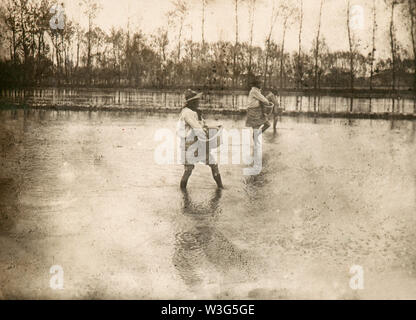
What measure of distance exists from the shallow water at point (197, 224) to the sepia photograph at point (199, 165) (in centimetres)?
2

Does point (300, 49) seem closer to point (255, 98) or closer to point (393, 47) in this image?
point (393, 47)

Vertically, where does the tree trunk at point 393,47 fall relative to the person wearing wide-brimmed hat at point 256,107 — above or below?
above

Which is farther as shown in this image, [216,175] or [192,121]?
[216,175]

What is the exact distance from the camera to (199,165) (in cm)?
884

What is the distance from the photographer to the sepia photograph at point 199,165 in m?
4.89

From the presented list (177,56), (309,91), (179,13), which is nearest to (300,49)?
(309,91)

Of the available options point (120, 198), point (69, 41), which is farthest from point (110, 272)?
point (69, 41)

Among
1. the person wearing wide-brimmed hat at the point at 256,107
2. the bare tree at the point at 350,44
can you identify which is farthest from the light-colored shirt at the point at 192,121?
the bare tree at the point at 350,44

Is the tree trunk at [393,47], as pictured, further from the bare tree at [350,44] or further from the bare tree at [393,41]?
the bare tree at [350,44]

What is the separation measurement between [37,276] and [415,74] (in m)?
6.06

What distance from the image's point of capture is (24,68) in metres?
7.79

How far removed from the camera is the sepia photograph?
489cm

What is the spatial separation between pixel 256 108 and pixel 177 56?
2991 mm

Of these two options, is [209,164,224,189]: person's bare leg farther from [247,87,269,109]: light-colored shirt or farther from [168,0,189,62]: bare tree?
[247,87,269,109]: light-colored shirt
